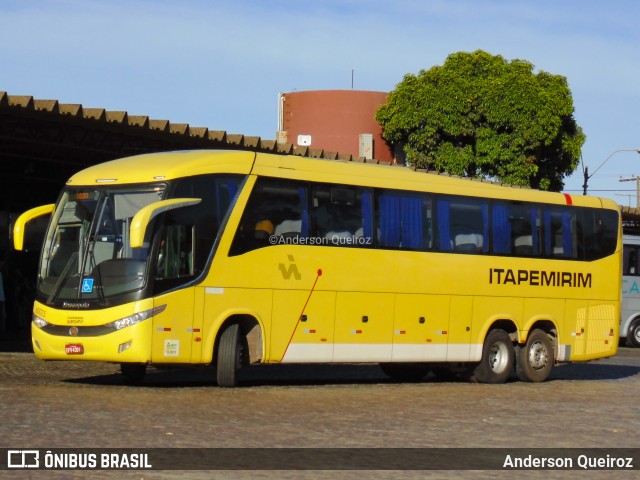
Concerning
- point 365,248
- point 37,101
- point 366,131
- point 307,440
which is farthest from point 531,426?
point 366,131

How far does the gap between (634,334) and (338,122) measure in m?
30.8

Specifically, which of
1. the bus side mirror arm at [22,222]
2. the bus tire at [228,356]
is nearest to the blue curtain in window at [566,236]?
the bus tire at [228,356]

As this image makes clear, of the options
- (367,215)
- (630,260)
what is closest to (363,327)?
(367,215)

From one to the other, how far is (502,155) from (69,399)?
48517mm

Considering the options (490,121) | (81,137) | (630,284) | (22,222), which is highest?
(490,121)

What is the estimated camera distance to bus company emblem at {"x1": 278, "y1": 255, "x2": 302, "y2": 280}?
20.0m

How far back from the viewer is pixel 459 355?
22.8 meters

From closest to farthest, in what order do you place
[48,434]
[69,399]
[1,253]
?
1. [48,434]
2. [69,399]
3. [1,253]

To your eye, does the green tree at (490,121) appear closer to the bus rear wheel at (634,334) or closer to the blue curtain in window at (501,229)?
the bus rear wheel at (634,334)

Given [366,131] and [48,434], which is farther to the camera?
[366,131]

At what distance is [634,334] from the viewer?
4331 centimetres

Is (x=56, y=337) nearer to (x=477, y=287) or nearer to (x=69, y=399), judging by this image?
(x=69, y=399)

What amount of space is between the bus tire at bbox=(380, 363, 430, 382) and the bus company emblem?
4.35 m

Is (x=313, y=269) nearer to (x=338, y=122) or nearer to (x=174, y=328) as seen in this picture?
(x=174, y=328)
